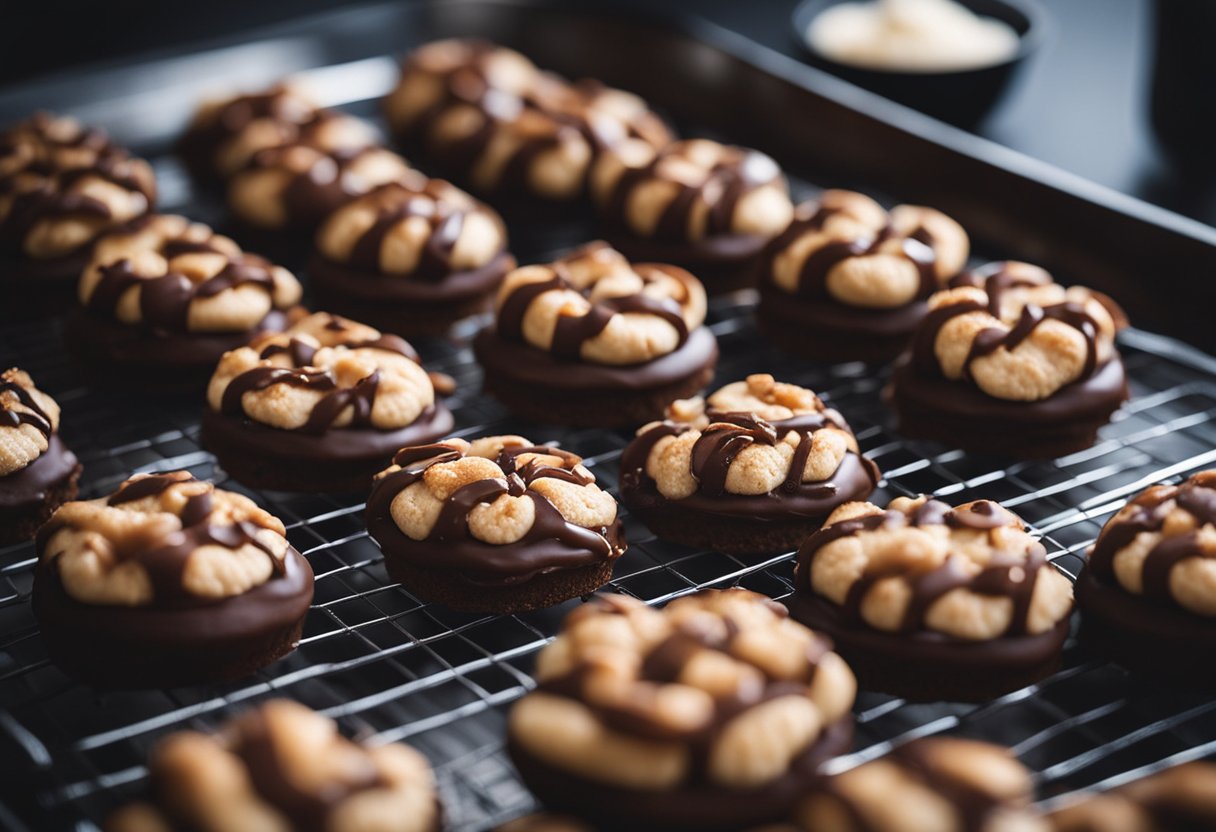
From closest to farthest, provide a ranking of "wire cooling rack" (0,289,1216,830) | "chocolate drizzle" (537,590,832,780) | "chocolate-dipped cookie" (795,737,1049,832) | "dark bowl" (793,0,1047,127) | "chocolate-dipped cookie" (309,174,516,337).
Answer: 1. "chocolate-dipped cookie" (795,737,1049,832)
2. "chocolate drizzle" (537,590,832,780)
3. "wire cooling rack" (0,289,1216,830)
4. "chocolate-dipped cookie" (309,174,516,337)
5. "dark bowl" (793,0,1047,127)

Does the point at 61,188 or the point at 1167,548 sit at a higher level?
the point at 1167,548

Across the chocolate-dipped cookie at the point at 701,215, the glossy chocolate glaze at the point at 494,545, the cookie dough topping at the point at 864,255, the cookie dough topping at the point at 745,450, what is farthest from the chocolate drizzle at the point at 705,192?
the glossy chocolate glaze at the point at 494,545

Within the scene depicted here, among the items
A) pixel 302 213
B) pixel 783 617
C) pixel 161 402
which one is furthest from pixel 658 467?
pixel 302 213

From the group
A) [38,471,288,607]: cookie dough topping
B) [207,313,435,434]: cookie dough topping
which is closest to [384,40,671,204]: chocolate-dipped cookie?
[207,313,435,434]: cookie dough topping

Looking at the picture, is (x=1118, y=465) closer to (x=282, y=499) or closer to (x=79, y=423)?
(x=282, y=499)

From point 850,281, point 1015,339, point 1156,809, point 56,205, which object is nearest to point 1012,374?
point 1015,339

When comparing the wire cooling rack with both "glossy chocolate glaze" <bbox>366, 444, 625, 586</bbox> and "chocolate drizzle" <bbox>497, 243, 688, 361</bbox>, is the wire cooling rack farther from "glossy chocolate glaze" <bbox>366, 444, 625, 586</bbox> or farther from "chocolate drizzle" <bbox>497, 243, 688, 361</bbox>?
"chocolate drizzle" <bbox>497, 243, 688, 361</bbox>

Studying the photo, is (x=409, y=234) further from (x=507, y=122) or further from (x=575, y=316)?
(x=507, y=122)
